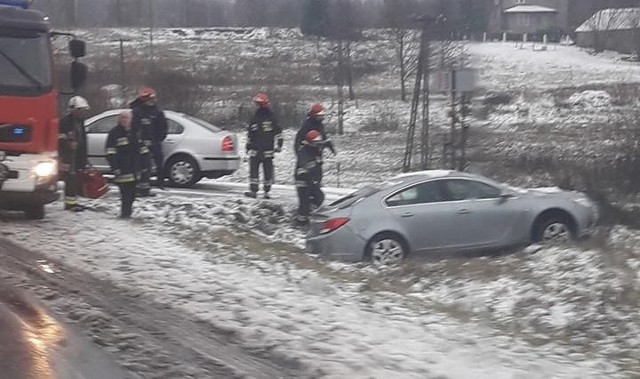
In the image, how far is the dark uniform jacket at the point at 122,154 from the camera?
12539mm

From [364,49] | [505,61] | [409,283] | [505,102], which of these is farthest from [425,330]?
[505,61]

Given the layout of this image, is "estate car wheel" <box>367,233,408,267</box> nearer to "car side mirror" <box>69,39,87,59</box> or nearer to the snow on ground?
"car side mirror" <box>69,39,87,59</box>

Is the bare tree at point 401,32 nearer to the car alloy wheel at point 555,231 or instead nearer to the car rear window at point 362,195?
the car rear window at point 362,195

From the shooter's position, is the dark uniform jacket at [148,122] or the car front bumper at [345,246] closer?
the car front bumper at [345,246]

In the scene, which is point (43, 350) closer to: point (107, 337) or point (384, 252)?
point (107, 337)

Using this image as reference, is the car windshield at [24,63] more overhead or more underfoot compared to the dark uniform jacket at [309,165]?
more overhead

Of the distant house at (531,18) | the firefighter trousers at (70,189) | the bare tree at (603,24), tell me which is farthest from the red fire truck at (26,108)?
the distant house at (531,18)

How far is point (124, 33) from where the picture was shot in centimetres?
4756

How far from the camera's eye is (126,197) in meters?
12.7

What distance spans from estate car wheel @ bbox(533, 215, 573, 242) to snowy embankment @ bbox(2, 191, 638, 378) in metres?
0.81

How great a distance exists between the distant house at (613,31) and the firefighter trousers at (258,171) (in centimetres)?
3905

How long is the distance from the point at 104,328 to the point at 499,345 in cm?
311

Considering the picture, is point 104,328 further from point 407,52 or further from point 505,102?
point 505,102

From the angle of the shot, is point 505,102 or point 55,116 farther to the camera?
point 505,102
